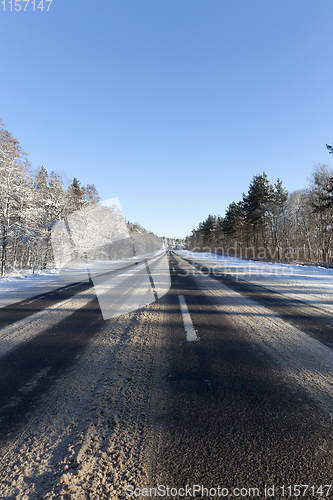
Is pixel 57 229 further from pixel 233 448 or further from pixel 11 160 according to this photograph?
pixel 233 448

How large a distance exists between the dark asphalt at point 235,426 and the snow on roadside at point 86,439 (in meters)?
0.20

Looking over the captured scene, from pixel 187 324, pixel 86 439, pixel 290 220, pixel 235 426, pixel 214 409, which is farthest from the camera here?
pixel 290 220

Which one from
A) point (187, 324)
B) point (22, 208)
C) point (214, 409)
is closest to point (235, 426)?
point (214, 409)

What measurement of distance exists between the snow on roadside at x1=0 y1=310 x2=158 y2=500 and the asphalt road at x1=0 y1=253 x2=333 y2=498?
Answer: 10cm

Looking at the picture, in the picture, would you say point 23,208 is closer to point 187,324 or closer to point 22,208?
point 22,208

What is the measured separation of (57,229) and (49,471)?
20665 mm

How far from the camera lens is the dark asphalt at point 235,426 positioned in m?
1.37

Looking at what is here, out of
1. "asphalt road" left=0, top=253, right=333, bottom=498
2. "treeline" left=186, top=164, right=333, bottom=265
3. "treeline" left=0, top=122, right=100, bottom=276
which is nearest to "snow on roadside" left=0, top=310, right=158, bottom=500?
"asphalt road" left=0, top=253, right=333, bottom=498

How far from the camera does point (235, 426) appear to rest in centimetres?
174

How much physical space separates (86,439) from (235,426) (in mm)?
1137

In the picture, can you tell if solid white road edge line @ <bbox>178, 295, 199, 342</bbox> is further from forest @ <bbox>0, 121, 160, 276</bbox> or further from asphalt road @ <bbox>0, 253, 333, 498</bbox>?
forest @ <bbox>0, 121, 160, 276</bbox>

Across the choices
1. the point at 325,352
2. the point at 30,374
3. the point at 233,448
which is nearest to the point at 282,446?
the point at 233,448

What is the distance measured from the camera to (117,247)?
3934cm

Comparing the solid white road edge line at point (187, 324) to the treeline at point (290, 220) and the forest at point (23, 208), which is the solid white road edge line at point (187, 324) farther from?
the treeline at point (290, 220)
